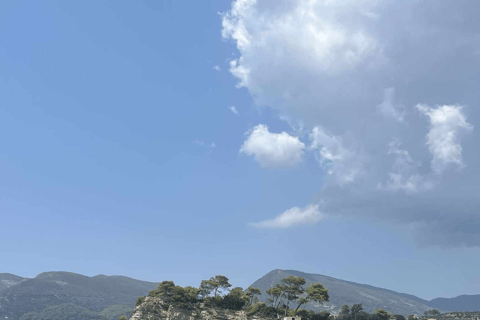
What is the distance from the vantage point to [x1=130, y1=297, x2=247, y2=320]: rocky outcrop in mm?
97875

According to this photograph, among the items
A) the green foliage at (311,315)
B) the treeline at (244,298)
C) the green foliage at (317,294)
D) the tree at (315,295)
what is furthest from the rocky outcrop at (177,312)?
the green foliage at (317,294)

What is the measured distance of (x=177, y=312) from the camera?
100 metres

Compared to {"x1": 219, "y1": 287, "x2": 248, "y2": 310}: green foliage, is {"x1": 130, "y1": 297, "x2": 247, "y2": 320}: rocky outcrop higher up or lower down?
lower down


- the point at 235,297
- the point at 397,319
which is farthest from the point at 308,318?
the point at 397,319

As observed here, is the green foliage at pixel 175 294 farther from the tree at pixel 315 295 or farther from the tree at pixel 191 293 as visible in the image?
the tree at pixel 315 295

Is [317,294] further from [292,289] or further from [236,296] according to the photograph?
[236,296]

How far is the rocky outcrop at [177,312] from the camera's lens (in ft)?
321

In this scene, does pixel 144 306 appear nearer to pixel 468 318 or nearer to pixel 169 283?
pixel 169 283

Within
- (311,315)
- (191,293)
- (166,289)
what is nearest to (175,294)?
(166,289)

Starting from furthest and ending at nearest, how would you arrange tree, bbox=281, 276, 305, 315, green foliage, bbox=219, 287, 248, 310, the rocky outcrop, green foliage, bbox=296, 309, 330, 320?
1. tree, bbox=281, 276, 305, 315
2. green foliage, bbox=219, 287, 248, 310
3. green foliage, bbox=296, 309, 330, 320
4. the rocky outcrop

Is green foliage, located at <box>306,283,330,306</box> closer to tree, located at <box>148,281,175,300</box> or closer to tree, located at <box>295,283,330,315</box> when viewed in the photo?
tree, located at <box>295,283,330,315</box>

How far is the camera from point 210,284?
122500 millimetres

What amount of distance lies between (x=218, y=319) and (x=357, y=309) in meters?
62.8

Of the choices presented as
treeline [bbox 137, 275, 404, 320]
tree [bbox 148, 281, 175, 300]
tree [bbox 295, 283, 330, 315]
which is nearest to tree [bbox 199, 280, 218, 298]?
treeline [bbox 137, 275, 404, 320]
